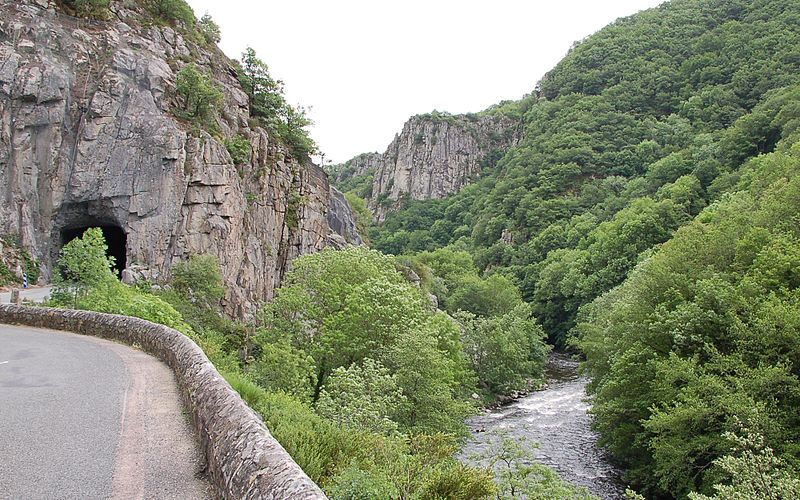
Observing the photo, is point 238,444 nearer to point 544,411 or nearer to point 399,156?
point 544,411

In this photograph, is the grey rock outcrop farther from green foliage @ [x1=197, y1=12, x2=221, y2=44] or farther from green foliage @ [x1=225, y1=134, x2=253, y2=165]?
green foliage @ [x1=197, y1=12, x2=221, y2=44]

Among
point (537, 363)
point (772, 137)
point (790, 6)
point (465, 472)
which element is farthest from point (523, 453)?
point (790, 6)

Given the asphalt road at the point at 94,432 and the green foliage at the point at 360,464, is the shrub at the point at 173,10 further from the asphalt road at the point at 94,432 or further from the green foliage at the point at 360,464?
the green foliage at the point at 360,464

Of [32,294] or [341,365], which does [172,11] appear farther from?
[341,365]

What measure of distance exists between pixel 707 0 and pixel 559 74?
124 feet

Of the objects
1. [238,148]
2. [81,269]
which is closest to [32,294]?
[81,269]

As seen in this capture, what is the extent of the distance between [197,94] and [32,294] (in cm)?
1743

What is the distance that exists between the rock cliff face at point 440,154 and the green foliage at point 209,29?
→ 119760mm

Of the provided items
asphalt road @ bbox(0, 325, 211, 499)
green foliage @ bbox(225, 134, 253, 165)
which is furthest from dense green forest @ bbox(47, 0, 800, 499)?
asphalt road @ bbox(0, 325, 211, 499)

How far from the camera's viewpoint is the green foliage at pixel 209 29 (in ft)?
159

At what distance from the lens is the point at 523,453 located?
1625 cm

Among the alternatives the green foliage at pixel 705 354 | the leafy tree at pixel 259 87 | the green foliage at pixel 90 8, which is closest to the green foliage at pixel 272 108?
the leafy tree at pixel 259 87

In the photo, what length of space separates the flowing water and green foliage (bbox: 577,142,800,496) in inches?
52.6

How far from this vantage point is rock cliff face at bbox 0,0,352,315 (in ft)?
113
